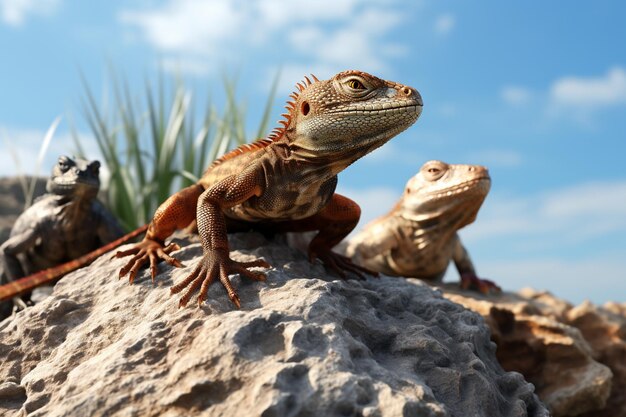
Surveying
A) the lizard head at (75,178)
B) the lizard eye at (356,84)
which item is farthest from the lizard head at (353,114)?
the lizard head at (75,178)

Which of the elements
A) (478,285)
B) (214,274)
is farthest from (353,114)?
(478,285)

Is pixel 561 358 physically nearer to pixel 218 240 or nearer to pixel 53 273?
pixel 218 240

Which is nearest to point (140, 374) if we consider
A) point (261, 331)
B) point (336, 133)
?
point (261, 331)

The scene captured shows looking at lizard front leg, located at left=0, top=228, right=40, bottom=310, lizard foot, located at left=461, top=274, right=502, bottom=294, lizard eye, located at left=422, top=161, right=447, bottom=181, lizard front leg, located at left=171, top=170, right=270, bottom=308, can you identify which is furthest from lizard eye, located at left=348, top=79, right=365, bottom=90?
lizard foot, located at left=461, top=274, right=502, bottom=294

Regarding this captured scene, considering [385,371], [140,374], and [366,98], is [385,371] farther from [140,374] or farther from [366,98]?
[366,98]

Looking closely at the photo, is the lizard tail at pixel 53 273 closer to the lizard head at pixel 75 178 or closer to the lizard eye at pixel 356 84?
the lizard head at pixel 75 178

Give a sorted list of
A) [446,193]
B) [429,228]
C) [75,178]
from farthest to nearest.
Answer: [429,228]
[446,193]
[75,178]
